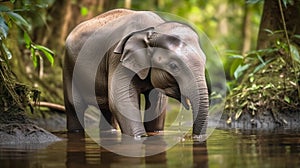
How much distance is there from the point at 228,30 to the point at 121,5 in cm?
795

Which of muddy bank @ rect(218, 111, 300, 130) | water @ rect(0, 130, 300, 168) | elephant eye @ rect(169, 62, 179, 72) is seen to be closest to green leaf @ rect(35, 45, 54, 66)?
water @ rect(0, 130, 300, 168)

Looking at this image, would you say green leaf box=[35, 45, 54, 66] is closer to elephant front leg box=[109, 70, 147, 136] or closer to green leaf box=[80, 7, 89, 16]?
elephant front leg box=[109, 70, 147, 136]

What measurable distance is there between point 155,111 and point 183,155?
3075mm

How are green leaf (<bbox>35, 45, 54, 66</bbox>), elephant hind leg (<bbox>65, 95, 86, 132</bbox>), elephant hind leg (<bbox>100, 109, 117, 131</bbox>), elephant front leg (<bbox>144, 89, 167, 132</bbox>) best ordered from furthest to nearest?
elephant hind leg (<bbox>65, 95, 86, 132</bbox>) → elephant hind leg (<bbox>100, 109, 117, 131</bbox>) → elephant front leg (<bbox>144, 89, 167, 132</bbox>) → green leaf (<bbox>35, 45, 54, 66</bbox>)

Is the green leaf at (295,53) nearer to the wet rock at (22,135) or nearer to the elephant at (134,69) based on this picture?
the elephant at (134,69)

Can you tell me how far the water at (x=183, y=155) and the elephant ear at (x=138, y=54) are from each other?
40.8 inches

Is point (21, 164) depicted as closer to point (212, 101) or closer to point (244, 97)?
point (244, 97)

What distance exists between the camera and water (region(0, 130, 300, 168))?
5.12 meters

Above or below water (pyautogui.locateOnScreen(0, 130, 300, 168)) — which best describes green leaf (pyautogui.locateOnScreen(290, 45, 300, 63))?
above

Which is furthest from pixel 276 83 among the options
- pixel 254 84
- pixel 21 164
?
pixel 21 164

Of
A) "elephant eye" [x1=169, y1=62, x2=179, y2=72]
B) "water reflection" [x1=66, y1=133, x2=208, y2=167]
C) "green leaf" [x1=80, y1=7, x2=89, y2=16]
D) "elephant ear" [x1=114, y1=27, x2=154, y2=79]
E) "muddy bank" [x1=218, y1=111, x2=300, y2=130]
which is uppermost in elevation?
"green leaf" [x1=80, y1=7, x2=89, y2=16]

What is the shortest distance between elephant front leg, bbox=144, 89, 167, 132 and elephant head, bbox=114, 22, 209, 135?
2.94ft

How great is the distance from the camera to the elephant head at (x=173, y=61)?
7105 millimetres

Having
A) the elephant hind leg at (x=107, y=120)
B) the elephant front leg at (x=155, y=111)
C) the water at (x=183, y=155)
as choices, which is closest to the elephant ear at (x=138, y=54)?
the elephant front leg at (x=155, y=111)
